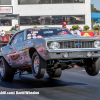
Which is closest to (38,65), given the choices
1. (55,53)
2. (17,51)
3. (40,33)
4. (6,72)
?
(55,53)

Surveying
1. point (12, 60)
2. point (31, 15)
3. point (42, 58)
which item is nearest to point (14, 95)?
point (42, 58)

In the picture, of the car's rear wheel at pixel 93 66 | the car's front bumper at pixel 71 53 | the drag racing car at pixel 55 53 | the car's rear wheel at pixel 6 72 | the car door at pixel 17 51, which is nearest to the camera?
the car's front bumper at pixel 71 53

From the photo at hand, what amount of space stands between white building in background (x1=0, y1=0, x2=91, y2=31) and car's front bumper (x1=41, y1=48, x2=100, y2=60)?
1342 inches

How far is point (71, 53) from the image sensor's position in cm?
671

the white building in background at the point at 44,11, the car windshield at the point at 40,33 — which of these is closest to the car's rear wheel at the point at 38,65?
the car windshield at the point at 40,33

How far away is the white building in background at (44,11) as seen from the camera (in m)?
40.8

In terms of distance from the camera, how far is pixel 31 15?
40844 millimetres

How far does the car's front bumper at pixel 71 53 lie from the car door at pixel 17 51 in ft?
4.39

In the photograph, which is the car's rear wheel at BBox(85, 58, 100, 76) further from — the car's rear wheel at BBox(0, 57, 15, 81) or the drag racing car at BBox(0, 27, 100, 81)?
the car's rear wheel at BBox(0, 57, 15, 81)

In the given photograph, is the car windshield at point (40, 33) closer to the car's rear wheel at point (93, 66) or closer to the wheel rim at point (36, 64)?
the wheel rim at point (36, 64)

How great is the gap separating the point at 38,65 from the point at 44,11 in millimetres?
34632

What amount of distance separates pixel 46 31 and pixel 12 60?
4.45 ft

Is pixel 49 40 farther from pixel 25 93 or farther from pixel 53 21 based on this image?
pixel 53 21

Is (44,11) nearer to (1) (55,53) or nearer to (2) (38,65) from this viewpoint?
(2) (38,65)
